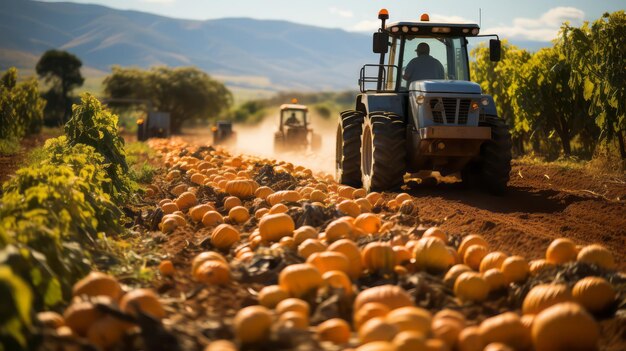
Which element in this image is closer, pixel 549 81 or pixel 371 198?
pixel 371 198

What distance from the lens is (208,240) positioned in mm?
7480

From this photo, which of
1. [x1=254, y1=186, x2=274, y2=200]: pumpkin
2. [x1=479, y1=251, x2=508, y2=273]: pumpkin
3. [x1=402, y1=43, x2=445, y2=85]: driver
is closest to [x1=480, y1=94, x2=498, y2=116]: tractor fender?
[x1=402, y1=43, x2=445, y2=85]: driver

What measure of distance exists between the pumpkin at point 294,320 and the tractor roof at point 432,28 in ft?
29.6

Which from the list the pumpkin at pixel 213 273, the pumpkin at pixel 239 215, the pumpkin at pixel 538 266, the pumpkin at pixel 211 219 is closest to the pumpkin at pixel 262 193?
the pumpkin at pixel 239 215

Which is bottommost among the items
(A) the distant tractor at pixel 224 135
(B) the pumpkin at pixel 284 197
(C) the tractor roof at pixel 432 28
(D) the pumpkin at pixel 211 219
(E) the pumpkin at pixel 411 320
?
(D) the pumpkin at pixel 211 219

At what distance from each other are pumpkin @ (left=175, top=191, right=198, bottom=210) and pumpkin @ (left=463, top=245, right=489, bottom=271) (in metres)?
4.96

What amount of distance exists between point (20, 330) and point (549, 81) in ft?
55.0

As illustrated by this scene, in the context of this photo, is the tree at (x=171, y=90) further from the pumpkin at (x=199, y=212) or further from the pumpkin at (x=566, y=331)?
the pumpkin at (x=566, y=331)

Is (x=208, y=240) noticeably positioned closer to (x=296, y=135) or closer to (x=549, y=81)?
(x=549, y=81)

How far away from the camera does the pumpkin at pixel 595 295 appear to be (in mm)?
5090

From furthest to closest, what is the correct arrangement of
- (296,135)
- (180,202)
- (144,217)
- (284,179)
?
(296,135), (284,179), (180,202), (144,217)

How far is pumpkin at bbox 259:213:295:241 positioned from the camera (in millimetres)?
7098

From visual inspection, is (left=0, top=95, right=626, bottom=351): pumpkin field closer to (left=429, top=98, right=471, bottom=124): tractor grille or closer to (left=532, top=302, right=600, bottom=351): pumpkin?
(left=532, top=302, right=600, bottom=351): pumpkin

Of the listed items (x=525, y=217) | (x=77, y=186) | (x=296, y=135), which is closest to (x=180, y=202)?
(x=77, y=186)
